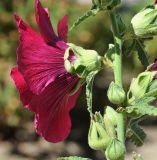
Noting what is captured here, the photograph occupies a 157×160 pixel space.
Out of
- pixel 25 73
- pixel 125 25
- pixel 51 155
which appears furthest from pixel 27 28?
pixel 51 155

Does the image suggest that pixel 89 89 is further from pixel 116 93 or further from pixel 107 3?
pixel 107 3

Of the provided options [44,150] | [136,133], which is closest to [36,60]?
[136,133]

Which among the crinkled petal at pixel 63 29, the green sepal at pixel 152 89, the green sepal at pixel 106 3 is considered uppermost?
the green sepal at pixel 106 3

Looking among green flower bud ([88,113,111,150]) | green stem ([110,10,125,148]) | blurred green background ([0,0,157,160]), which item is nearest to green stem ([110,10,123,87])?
green stem ([110,10,125,148])

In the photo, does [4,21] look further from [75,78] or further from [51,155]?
[75,78]

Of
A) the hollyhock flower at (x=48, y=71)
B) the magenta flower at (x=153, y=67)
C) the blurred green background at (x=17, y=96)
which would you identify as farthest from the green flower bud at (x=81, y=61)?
the blurred green background at (x=17, y=96)

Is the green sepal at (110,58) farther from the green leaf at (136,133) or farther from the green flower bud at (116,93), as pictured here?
the green leaf at (136,133)

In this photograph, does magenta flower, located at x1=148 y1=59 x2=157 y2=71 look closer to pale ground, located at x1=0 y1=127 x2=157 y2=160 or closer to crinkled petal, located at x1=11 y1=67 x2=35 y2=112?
crinkled petal, located at x1=11 y1=67 x2=35 y2=112
